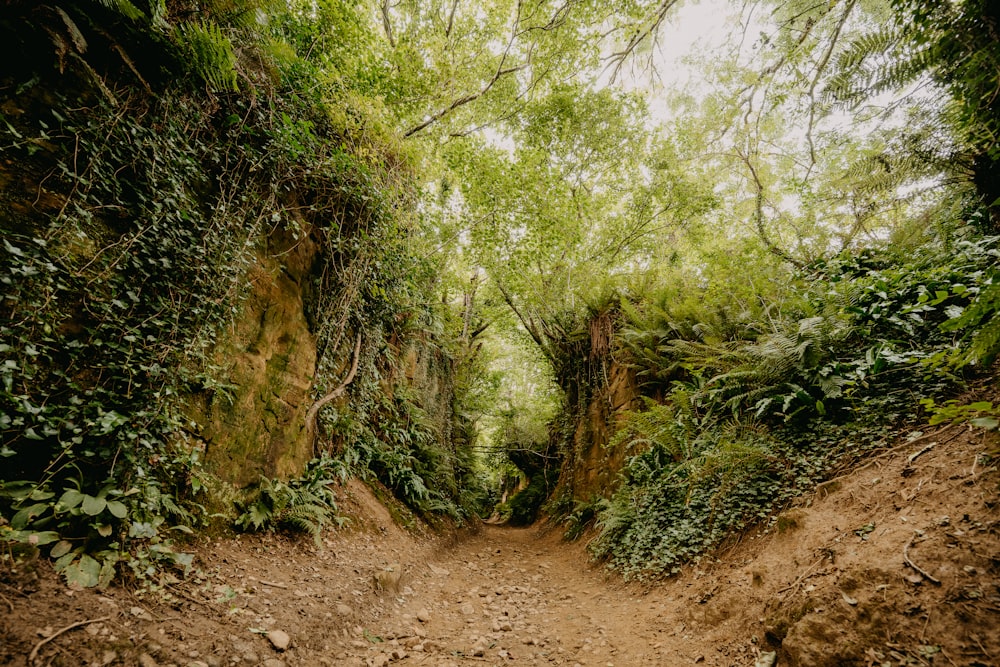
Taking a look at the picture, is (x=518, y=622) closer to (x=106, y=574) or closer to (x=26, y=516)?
(x=106, y=574)

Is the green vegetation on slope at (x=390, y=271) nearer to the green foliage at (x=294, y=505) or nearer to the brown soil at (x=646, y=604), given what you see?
the green foliage at (x=294, y=505)

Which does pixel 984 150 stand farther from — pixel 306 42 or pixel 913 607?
pixel 306 42

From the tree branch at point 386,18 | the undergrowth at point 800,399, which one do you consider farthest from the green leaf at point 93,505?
the tree branch at point 386,18

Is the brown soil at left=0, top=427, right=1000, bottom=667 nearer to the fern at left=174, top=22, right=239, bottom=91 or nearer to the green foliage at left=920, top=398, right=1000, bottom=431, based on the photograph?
the green foliage at left=920, top=398, right=1000, bottom=431

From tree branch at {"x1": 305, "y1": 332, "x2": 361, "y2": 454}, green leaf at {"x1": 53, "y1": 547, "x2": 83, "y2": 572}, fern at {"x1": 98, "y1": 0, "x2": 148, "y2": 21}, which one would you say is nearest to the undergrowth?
tree branch at {"x1": 305, "y1": 332, "x2": 361, "y2": 454}

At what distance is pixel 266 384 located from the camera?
14.2 feet

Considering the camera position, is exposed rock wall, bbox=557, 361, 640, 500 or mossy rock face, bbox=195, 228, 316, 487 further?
exposed rock wall, bbox=557, 361, 640, 500

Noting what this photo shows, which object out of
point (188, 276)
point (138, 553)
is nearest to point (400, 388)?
point (188, 276)

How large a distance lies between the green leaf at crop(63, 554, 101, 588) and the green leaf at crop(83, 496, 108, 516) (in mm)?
237

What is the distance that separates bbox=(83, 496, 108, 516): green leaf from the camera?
2.32 metres

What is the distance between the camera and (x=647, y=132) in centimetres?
1017

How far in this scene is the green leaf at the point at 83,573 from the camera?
2.12m

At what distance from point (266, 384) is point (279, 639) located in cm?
260

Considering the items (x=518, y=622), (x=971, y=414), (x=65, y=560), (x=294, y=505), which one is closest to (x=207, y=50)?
(x=65, y=560)
